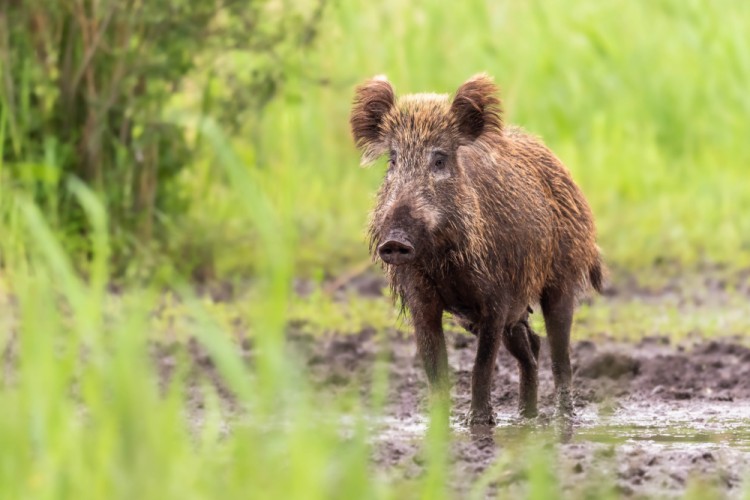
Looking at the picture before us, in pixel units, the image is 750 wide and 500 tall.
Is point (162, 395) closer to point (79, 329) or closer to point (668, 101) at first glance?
point (79, 329)

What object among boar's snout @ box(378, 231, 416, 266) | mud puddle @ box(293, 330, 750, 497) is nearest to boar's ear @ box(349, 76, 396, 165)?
boar's snout @ box(378, 231, 416, 266)

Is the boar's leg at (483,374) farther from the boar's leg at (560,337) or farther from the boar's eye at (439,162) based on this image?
the boar's eye at (439,162)

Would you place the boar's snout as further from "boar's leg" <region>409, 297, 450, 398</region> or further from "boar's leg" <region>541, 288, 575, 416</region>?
"boar's leg" <region>541, 288, 575, 416</region>

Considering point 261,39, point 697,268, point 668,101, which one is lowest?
point 697,268

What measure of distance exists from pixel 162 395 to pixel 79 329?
10.2ft

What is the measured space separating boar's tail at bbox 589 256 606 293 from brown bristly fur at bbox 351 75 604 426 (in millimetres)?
526

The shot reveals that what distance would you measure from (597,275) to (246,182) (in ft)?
13.4

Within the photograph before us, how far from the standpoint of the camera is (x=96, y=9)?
8914 millimetres

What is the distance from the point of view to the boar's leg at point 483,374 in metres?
5.98

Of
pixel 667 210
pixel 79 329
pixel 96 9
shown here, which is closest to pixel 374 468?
pixel 79 329

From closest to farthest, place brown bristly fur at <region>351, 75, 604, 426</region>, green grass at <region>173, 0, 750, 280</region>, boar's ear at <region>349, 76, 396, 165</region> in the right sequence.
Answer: brown bristly fur at <region>351, 75, 604, 426</region>, boar's ear at <region>349, 76, 396, 165</region>, green grass at <region>173, 0, 750, 280</region>

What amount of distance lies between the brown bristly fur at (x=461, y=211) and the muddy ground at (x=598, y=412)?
0.44 m

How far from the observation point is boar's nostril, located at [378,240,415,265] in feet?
17.5

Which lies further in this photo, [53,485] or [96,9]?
[96,9]
